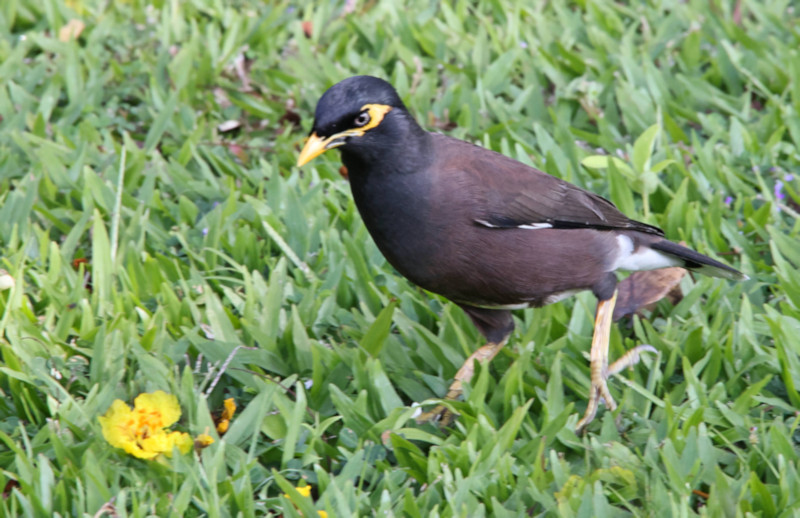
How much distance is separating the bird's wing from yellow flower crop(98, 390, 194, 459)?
1384mm

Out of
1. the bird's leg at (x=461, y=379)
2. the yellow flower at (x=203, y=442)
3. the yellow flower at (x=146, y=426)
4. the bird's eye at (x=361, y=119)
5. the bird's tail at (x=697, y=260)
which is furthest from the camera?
the bird's tail at (x=697, y=260)

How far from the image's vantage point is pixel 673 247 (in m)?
4.39

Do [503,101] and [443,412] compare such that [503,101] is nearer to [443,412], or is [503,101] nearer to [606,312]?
[606,312]

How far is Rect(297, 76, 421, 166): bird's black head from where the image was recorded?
3.72 meters

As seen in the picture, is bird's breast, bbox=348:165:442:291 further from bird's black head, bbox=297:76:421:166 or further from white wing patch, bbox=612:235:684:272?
white wing patch, bbox=612:235:684:272

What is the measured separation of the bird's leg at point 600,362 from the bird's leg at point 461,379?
0.42m

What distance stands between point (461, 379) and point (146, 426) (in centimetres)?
130

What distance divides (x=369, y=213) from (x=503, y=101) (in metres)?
2.45

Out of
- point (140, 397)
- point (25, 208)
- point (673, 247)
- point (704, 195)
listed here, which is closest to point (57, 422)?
point (140, 397)

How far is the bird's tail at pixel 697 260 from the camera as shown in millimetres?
4367

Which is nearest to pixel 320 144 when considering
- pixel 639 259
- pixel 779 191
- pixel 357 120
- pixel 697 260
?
pixel 357 120

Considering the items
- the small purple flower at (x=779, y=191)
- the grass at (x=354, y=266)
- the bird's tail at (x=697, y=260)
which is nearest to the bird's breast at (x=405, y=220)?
A: the grass at (x=354, y=266)

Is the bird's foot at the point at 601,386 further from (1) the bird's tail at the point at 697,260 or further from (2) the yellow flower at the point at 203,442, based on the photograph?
(2) the yellow flower at the point at 203,442

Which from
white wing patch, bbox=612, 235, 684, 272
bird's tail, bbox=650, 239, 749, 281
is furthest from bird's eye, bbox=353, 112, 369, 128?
bird's tail, bbox=650, 239, 749, 281
